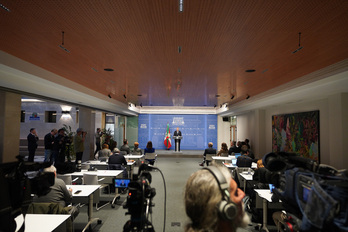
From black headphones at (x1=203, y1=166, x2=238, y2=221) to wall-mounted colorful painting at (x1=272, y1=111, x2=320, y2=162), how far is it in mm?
6785

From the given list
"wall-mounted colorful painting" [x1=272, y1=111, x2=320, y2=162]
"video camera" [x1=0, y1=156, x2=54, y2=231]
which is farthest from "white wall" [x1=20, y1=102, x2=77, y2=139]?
"video camera" [x1=0, y1=156, x2=54, y2=231]

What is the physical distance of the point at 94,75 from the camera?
5488 mm

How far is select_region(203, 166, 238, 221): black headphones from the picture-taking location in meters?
0.83

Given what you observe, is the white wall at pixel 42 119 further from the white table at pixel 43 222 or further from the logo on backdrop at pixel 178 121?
the white table at pixel 43 222

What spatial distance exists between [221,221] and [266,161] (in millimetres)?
636

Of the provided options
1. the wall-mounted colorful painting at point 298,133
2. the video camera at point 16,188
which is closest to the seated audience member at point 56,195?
the video camera at point 16,188

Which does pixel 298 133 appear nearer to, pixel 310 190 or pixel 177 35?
Answer: pixel 177 35

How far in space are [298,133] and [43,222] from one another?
25.4 feet

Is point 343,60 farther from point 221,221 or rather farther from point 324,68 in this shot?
point 221,221

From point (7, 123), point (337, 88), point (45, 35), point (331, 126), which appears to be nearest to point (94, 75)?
point (45, 35)

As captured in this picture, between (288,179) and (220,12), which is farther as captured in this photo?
(220,12)

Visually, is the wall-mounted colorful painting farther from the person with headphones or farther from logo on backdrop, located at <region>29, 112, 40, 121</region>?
logo on backdrop, located at <region>29, 112, 40, 121</region>

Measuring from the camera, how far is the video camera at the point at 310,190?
83 cm

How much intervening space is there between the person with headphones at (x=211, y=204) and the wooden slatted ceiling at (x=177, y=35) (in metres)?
1.93
